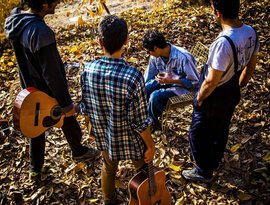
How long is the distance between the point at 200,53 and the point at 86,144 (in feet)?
6.22

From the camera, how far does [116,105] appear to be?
99.7 inches

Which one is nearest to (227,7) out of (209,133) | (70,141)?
(209,133)

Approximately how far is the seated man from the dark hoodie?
43.5 inches

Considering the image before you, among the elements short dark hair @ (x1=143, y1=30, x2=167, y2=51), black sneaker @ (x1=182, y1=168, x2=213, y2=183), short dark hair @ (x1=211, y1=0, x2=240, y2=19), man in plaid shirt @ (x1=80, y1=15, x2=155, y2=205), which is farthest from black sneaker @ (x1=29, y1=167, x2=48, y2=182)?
short dark hair @ (x1=211, y1=0, x2=240, y2=19)

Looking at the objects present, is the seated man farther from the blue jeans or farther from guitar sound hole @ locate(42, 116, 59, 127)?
guitar sound hole @ locate(42, 116, 59, 127)

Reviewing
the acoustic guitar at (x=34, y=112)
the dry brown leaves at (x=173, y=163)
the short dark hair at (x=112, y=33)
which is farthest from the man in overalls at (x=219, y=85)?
the acoustic guitar at (x=34, y=112)

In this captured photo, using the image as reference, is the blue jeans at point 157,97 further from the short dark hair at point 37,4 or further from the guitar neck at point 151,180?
the short dark hair at point 37,4

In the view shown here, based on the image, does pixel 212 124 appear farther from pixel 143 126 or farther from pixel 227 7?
pixel 227 7

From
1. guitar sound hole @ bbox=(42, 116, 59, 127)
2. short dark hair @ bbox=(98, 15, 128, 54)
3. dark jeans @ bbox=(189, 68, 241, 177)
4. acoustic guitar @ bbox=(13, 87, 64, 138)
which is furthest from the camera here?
guitar sound hole @ bbox=(42, 116, 59, 127)

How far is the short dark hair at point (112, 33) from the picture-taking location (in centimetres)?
241

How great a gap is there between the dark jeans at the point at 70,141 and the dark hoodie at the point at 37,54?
49 cm

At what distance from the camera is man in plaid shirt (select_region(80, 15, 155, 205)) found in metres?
2.44

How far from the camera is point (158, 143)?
13.6 feet

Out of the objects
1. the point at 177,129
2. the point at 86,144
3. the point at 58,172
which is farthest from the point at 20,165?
the point at 177,129
